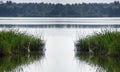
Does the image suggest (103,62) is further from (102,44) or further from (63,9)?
(63,9)

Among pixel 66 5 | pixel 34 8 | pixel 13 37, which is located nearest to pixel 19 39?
pixel 13 37

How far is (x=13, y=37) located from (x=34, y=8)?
39.8m

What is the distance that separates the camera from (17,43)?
1853 cm

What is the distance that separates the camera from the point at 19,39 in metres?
18.7

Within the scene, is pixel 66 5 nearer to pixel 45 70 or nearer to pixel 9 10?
pixel 9 10

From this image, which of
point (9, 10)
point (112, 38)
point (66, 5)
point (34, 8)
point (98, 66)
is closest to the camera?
point (98, 66)

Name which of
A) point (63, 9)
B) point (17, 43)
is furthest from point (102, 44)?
point (63, 9)

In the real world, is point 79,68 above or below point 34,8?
above

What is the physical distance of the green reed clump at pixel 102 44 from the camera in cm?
1784

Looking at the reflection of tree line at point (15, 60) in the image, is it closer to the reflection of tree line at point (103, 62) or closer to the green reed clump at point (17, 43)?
the green reed clump at point (17, 43)

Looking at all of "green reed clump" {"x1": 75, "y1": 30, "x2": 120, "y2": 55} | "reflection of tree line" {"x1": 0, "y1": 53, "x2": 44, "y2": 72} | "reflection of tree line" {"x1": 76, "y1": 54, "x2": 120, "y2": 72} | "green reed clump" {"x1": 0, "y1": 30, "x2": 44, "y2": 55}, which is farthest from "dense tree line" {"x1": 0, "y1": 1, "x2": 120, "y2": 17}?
"reflection of tree line" {"x1": 76, "y1": 54, "x2": 120, "y2": 72}

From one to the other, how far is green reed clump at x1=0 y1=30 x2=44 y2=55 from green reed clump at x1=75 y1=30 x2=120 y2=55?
1.17m

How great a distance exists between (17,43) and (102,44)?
2291 mm

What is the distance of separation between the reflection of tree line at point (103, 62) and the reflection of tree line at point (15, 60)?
1145mm
